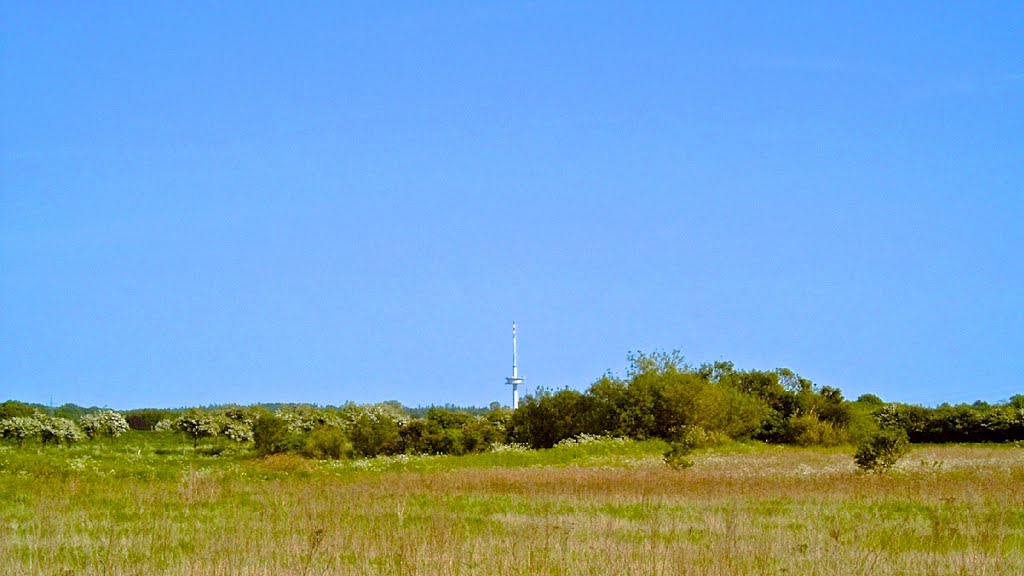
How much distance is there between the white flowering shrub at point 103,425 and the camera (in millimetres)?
65438

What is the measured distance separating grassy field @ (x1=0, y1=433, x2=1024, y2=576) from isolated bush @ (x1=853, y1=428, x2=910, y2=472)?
560 mm

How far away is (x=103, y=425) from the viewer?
6612cm

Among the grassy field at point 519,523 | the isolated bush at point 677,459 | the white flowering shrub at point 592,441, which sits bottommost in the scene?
the grassy field at point 519,523

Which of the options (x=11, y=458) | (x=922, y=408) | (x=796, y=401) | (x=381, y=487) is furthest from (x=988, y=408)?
(x=11, y=458)

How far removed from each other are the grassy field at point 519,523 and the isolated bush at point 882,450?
0.56 m

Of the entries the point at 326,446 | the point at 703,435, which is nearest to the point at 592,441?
the point at 703,435

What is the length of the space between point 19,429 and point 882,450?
49.9 meters

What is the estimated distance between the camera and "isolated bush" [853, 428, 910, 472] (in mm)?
26453

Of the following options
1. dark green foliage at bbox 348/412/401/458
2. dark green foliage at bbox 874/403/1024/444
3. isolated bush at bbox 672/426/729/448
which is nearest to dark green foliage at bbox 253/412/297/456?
dark green foliage at bbox 348/412/401/458

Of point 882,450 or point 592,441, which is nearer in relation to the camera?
point 882,450

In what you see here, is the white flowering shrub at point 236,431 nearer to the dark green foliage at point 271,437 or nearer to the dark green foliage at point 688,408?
the dark green foliage at point 271,437

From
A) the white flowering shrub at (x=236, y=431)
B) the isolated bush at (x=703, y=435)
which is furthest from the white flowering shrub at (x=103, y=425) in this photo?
the isolated bush at (x=703, y=435)

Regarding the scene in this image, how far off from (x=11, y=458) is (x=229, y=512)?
20.2m

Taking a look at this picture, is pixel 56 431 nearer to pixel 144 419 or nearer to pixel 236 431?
pixel 236 431
